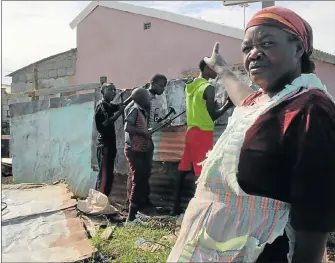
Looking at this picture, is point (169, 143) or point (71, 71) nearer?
point (169, 143)

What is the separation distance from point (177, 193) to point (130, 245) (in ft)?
4.47

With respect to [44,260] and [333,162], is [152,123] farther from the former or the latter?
[333,162]

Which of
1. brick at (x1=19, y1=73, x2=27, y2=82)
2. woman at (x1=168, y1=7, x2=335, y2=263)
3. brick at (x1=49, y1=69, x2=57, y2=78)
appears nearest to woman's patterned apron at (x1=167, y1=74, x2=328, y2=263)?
woman at (x1=168, y1=7, x2=335, y2=263)

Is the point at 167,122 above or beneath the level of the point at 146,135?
above

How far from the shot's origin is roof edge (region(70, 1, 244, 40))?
1080cm

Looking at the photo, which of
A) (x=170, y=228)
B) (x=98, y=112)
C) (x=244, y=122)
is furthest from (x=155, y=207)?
(x=244, y=122)

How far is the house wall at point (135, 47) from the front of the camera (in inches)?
464

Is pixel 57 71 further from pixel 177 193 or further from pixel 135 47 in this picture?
pixel 177 193

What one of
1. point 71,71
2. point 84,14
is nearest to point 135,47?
point 71,71

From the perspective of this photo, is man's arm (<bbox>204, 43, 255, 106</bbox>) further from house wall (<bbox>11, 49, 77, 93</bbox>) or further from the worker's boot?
house wall (<bbox>11, 49, 77, 93</bbox>)

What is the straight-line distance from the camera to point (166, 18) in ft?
41.7

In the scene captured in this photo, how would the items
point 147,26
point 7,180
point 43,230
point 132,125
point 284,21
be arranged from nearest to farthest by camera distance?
point 284,21 → point 43,230 → point 132,125 → point 7,180 → point 147,26

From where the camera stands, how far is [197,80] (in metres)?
4.64

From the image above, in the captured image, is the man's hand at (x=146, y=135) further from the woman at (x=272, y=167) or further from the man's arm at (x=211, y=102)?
the woman at (x=272, y=167)
